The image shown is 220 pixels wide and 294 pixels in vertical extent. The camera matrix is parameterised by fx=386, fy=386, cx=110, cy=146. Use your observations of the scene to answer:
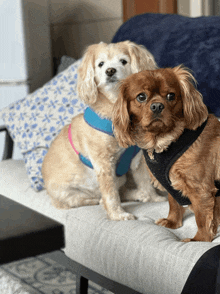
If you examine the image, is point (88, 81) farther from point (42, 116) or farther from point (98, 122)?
point (42, 116)

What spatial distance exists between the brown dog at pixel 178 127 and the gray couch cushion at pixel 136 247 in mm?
105

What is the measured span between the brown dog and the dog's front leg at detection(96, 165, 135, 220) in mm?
304

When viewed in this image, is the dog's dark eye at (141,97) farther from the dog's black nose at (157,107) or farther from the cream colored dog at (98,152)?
the cream colored dog at (98,152)

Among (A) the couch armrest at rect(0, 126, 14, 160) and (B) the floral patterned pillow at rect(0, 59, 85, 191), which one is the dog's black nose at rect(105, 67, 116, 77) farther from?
(A) the couch armrest at rect(0, 126, 14, 160)

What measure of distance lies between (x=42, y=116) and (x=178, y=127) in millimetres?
1138

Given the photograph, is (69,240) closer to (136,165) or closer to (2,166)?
(136,165)

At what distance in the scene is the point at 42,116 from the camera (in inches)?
87.2

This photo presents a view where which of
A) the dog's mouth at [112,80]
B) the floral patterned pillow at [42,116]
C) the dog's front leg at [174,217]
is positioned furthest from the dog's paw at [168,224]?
the floral patterned pillow at [42,116]

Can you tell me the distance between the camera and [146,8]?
9.47ft

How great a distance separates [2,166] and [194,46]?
1.27m

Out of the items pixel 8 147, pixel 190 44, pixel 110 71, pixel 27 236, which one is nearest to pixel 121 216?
pixel 110 71

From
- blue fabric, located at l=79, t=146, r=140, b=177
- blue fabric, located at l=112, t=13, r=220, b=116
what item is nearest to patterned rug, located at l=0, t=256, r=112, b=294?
blue fabric, located at l=79, t=146, r=140, b=177

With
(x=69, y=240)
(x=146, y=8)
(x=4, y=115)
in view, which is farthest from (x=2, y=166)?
(x=146, y=8)

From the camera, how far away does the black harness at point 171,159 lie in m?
1.27
